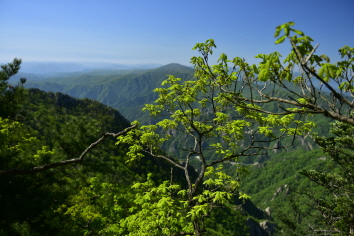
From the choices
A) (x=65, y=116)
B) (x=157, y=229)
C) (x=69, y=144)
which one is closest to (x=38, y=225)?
(x=69, y=144)

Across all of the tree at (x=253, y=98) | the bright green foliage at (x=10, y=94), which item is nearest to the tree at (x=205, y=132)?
the tree at (x=253, y=98)

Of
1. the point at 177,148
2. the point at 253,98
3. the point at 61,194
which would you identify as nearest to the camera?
the point at 253,98

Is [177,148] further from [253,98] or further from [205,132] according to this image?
[253,98]

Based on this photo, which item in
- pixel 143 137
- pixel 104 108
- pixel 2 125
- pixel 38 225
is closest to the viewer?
pixel 38 225

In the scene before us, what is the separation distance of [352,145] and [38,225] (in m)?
21.5

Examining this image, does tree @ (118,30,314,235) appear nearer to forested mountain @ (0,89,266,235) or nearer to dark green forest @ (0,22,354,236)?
dark green forest @ (0,22,354,236)

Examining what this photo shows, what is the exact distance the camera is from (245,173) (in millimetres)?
8195

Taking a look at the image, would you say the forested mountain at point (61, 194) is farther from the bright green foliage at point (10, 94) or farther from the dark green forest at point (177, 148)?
the bright green foliage at point (10, 94)

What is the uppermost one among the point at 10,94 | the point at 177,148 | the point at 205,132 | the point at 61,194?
the point at 10,94

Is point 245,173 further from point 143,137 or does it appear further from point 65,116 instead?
point 65,116

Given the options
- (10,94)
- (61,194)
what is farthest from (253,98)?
(10,94)

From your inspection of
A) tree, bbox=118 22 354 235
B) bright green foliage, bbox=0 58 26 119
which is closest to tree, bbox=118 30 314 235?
tree, bbox=118 22 354 235

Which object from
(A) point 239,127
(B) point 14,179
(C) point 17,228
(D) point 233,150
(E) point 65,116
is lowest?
(E) point 65,116

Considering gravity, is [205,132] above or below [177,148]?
above
